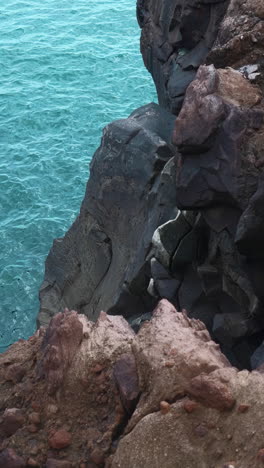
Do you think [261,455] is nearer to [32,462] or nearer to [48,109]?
[32,462]

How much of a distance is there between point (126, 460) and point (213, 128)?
5270 millimetres

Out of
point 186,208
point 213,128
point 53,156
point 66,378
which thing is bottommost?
point 53,156

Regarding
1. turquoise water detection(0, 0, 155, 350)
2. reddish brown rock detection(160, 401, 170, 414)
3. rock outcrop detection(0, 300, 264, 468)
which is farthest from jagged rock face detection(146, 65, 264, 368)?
turquoise water detection(0, 0, 155, 350)

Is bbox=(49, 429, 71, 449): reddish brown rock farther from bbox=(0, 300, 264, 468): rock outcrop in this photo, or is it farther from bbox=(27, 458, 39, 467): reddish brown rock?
bbox=(27, 458, 39, 467): reddish brown rock

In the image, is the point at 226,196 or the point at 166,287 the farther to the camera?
the point at 166,287

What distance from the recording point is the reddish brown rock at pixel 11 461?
5234 millimetres

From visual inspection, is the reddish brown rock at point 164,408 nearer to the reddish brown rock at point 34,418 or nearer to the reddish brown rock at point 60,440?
the reddish brown rock at point 60,440

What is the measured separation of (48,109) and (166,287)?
1928cm

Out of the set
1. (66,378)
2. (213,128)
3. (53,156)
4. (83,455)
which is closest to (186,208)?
(213,128)

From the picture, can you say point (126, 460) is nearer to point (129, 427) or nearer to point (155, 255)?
point (129, 427)

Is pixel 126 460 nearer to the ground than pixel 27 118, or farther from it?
farther from it

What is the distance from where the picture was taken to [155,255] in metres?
11.4

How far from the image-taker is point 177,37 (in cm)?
1310

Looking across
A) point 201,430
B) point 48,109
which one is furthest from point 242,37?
point 48,109
